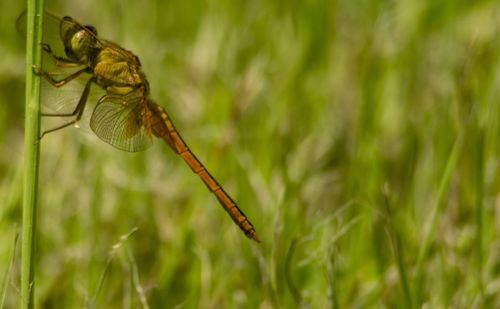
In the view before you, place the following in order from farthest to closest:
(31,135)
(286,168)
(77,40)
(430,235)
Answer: (286,168), (430,235), (77,40), (31,135)

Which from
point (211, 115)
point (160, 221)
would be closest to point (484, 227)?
point (160, 221)

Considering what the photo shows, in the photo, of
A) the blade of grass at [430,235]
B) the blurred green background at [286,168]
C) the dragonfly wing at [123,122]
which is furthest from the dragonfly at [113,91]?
the blade of grass at [430,235]

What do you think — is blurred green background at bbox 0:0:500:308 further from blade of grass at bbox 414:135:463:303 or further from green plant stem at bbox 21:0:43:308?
green plant stem at bbox 21:0:43:308

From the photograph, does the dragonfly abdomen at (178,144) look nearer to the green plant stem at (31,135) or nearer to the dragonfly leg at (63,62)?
the dragonfly leg at (63,62)

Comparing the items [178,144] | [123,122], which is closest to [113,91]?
[123,122]

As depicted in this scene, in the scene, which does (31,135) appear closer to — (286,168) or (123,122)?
(123,122)

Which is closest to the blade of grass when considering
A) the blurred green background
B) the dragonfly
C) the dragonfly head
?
the blurred green background
